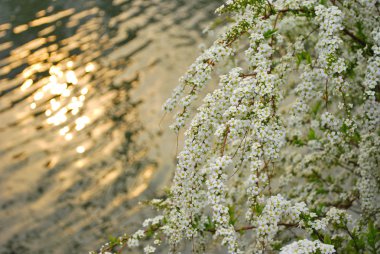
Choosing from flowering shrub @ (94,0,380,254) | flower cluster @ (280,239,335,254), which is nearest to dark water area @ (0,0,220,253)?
flowering shrub @ (94,0,380,254)

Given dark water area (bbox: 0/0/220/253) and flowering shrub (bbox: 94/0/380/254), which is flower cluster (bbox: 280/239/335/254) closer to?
flowering shrub (bbox: 94/0/380/254)

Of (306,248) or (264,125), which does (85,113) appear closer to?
(264,125)

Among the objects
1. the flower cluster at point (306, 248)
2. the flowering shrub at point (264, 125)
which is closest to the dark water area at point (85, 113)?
the flowering shrub at point (264, 125)

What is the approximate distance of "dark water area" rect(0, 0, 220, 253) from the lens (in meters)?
9.87

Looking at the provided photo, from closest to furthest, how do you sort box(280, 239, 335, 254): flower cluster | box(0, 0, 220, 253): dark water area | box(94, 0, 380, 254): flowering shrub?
box(280, 239, 335, 254): flower cluster, box(94, 0, 380, 254): flowering shrub, box(0, 0, 220, 253): dark water area

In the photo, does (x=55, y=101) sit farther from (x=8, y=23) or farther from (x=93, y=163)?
(x=8, y=23)

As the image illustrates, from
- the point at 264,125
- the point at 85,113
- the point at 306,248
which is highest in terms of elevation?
the point at 264,125

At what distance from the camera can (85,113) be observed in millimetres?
13039

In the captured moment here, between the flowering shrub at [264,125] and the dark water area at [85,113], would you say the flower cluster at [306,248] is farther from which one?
the dark water area at [85,113]

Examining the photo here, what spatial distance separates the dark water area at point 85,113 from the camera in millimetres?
9867

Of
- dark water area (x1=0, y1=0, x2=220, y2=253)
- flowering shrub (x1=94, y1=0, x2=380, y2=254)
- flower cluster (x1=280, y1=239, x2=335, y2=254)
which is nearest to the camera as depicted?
flower cluster (x1=280, y1=239, x2=335, y2=254)

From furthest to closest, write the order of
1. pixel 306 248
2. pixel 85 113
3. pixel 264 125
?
1. pixel 85 113
2. pixel 264 125
3. pixel 306 248

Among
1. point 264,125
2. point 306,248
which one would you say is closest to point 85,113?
point 264,125

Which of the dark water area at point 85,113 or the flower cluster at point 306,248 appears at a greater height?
the flower cluster at point 306,248
